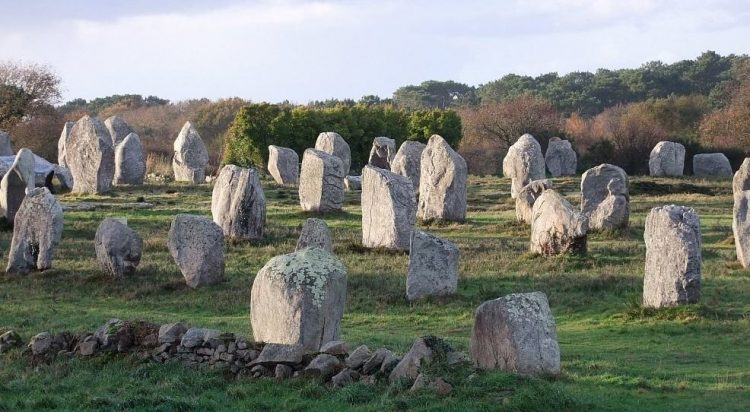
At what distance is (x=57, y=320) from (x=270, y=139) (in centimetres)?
3395

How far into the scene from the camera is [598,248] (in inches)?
1104

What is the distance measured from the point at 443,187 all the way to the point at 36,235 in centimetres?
1287

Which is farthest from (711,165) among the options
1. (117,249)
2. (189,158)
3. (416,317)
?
(416,317)

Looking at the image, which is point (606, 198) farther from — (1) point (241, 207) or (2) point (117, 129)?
(2) point (117, 129)

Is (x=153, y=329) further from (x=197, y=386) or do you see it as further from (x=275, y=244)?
(x=275, y=244)

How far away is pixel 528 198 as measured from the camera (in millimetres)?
33312

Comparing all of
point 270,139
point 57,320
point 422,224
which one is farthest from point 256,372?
point 270,139

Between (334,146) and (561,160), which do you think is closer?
(334,146)

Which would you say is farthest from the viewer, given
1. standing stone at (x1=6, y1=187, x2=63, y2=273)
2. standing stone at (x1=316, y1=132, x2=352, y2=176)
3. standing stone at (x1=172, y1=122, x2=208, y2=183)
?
standing stone at (x1=172, y1=122, x2=208, y2=183)

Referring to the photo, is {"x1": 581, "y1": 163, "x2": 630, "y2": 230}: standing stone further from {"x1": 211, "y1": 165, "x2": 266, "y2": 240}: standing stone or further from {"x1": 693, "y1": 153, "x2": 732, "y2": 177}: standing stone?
{"x1": 693, "y1": 153, "x2": 732, "y2": 177}: standing stone

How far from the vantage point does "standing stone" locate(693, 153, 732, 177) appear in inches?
2163

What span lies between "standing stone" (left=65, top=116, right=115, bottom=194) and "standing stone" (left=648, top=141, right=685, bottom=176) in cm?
2473

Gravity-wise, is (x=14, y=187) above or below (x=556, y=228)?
above

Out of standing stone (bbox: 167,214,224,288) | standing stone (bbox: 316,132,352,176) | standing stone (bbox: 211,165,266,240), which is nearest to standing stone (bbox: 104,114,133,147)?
standing stone (bbox: 316,132,352,176)
